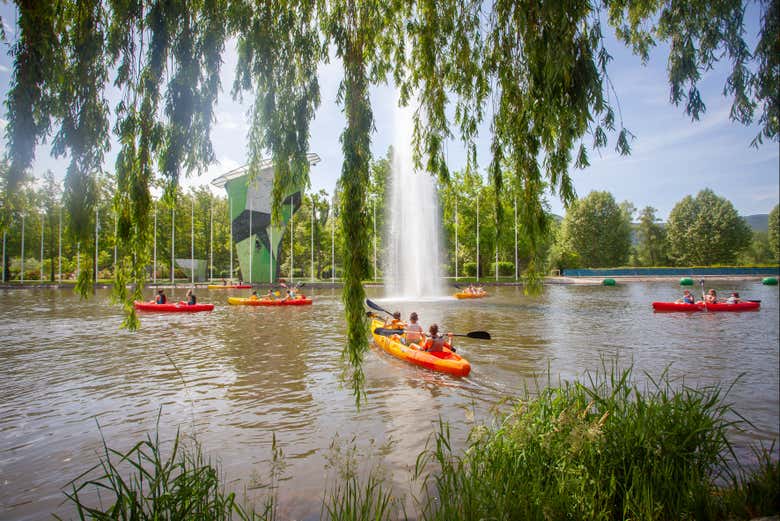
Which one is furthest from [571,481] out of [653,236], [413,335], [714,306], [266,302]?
[653,236]

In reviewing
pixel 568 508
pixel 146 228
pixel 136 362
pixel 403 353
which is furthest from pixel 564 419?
pixel 136 362

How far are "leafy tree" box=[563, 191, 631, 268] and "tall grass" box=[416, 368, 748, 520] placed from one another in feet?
195

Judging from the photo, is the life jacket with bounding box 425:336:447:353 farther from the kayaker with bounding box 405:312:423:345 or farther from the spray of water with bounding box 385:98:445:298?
the spray of water with bounding box 385:98:445:298

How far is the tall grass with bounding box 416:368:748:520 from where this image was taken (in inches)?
124

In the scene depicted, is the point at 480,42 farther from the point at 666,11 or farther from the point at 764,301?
the point at 764,301

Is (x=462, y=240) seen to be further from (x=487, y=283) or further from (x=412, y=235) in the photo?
(x=412, y=235)

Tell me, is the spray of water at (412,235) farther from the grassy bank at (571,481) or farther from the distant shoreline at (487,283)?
the grassy bank at (571,481)

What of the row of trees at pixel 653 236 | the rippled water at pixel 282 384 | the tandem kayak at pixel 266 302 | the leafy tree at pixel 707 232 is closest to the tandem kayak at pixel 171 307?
the rippled water at pixel 282 384

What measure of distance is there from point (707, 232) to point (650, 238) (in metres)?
15.7

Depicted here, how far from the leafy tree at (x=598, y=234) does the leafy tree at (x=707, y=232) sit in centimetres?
A: 751

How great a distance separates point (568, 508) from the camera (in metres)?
3.17

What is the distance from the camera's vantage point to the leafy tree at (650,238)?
62963mm

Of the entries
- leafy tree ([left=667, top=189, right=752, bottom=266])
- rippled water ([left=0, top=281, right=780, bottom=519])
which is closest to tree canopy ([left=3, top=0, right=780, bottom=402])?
rippled water ([left=0, top=281, right=780, bottom=519])

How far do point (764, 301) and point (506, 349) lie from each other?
20.8 metres
